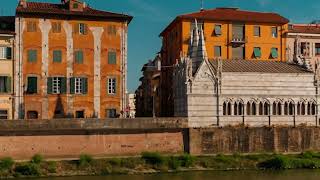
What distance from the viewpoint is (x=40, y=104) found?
5431 cm

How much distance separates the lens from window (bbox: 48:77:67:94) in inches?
2148

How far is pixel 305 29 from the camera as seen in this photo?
2675 inches

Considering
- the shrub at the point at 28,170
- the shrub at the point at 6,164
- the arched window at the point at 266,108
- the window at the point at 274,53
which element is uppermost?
the window at the point at 274,53

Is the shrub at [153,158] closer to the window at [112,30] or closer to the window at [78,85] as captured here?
the window at [78,85]

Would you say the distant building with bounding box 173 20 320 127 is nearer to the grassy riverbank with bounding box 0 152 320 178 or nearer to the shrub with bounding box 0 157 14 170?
the grassy riverbank with bounding box 0 152 320 178

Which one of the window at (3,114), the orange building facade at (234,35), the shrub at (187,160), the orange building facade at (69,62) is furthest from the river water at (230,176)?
the orange building facade at (234,35)

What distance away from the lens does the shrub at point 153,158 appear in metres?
45.8

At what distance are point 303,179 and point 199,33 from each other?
18610 millimetres

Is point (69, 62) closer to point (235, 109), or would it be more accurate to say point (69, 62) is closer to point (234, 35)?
point (235, 109)

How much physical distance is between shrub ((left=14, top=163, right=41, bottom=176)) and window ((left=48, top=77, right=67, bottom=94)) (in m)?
13.1

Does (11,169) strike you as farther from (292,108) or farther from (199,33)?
(292,108)

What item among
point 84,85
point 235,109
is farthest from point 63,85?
point 235,109

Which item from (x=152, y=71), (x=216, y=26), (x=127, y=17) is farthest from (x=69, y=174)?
(x=152, y=71)

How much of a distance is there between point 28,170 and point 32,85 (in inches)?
540
